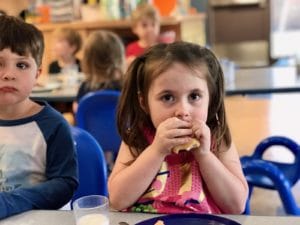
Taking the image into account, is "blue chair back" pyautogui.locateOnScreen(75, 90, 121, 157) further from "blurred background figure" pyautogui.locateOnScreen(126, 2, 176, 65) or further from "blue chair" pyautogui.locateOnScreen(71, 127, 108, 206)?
"blurred background figure" pyautogui.locateOnScreen(126, 2, 176, 65)

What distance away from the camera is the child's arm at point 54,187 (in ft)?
3.50

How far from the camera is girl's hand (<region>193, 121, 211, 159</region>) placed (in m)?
1.03

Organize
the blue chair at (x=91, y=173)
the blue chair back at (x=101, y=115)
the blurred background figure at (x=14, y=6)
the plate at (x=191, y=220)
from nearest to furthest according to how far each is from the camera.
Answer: the plate at (x=191, y=220), the blue chair at (x=91, y=173), the blue chair back at (x=101, y=115), the blurred background figure at (x=14, y=6)

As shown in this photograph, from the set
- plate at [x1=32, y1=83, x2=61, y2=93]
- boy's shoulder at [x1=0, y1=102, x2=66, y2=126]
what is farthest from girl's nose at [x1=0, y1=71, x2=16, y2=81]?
plate at [x1=32, y1=83, x2=61, y2=93]

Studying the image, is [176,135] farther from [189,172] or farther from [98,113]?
[98,113]

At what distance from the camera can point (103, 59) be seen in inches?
110

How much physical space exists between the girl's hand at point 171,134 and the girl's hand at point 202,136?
0.04 feet

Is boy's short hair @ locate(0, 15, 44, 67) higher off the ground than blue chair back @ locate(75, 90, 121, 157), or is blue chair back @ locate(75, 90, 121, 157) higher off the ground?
boy's short hair @ locate(0, 15, 44, 67)

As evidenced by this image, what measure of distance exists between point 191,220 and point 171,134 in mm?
191

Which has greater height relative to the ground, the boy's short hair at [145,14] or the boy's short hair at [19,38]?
the boy's short hair at [145,14]

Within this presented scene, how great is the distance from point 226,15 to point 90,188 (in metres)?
5.56

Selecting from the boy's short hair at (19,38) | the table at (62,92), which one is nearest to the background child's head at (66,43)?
the table at (62,92)

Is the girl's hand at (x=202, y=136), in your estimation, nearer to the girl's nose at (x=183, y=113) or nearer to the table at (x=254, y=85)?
the girl's nose at (x=183, y=113)

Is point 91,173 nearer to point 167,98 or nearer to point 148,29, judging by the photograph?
point 167,98
